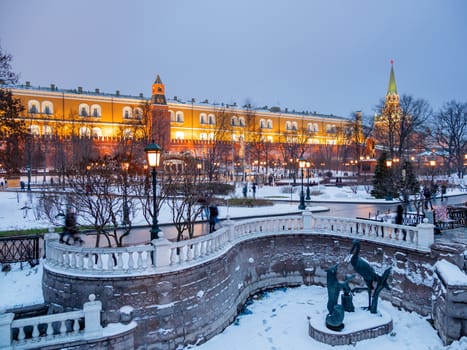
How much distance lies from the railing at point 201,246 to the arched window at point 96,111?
2426 inches

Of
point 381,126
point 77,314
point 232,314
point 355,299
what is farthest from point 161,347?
point 381,126

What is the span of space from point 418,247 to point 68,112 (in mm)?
65521

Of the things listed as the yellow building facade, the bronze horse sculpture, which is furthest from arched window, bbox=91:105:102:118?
the bronze horse sculpture

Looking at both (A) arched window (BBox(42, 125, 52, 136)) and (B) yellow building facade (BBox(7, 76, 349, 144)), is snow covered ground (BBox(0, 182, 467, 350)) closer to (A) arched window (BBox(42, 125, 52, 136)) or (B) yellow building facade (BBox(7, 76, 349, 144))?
(B) yellow building facade (BBox(7, 76, 349, 144))

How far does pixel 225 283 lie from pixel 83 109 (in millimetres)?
63713

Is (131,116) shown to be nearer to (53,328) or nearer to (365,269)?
(53,328)

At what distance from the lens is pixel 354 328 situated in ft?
29.2

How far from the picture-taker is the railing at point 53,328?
21.4 feet

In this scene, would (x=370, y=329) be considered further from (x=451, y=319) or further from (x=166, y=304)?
(x=166, y=304)

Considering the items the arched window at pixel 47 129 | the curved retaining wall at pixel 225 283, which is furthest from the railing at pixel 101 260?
the arched window at pixel 47 129

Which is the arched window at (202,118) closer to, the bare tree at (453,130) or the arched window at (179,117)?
the arched window at (179,117)

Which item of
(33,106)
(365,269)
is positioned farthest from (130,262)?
(33,106)

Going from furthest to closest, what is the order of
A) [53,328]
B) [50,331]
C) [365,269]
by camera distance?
[365,269], [53,328], [50,331]

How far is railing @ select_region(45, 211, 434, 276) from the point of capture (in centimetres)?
781
